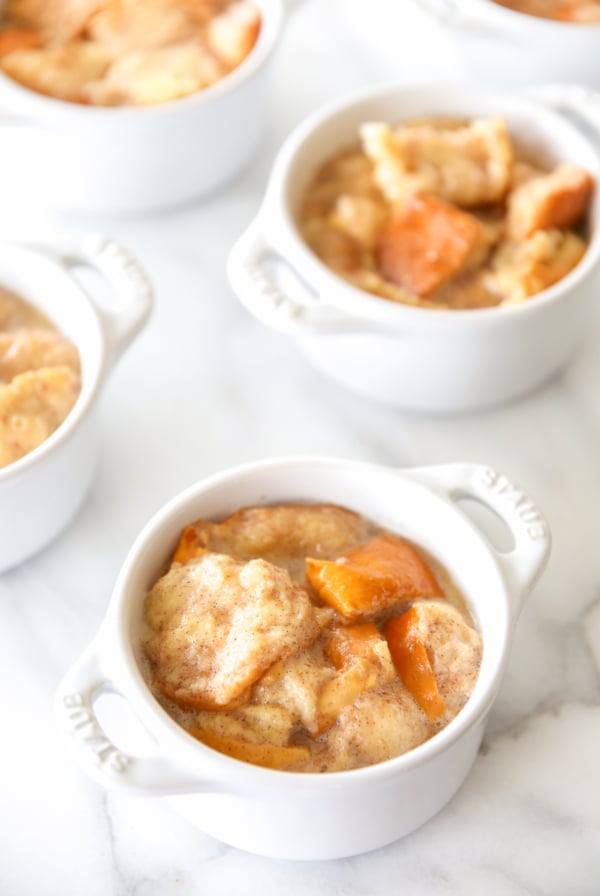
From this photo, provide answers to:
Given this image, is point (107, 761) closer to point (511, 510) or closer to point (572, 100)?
point (511, 510)

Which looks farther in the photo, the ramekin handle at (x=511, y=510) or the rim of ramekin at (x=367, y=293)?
the rim of ramekin at (x=367, y=293)

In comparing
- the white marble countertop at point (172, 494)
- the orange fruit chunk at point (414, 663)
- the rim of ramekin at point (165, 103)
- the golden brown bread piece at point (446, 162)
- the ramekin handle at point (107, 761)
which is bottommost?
the white marble countertop at point (172, 494)

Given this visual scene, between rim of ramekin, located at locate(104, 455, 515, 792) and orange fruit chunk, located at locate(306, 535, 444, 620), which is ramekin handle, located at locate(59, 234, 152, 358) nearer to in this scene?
rim of ramekin, located at locate(104, 455, 515, 792)

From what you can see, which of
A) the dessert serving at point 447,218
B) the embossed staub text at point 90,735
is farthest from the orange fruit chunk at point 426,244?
the embossed staub text at point 90,735

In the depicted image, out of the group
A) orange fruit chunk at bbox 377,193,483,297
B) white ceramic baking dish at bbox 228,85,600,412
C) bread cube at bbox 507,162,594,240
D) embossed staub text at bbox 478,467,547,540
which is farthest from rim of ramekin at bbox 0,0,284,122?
embossed staub text at bbox 478,467,547,540

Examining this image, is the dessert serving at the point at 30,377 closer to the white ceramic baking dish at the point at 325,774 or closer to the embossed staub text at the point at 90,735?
the white ceramic baking dish at the point at 325,774

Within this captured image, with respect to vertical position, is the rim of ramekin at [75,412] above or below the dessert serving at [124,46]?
below
